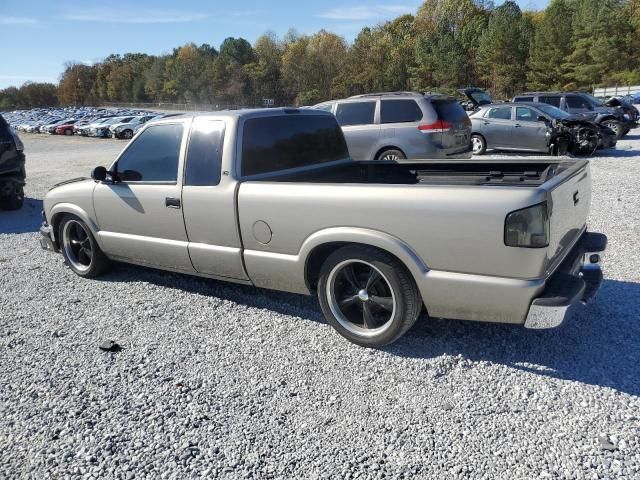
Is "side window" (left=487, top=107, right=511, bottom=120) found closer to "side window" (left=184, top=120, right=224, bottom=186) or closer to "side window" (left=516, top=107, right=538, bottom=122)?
"side window" (left=516, top=107, right=538, bottom=122)

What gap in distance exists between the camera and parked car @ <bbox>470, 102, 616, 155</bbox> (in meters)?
13.2

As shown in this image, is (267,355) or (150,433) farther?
(267,355)

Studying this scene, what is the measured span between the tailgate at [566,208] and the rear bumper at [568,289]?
0.30 ft

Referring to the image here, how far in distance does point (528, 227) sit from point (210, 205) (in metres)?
2.43

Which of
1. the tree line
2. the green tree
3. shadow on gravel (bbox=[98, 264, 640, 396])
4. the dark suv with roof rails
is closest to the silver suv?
shadow on gravel (bbox=[98, 264, 640, 396])

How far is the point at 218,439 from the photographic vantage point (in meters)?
2.81

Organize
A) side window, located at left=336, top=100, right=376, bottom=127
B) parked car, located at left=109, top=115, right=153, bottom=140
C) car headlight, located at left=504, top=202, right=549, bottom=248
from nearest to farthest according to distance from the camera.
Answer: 1. car headlight, located at left=504, top=202, right=549, bottom=248
2. side window, located at left=336, top=100, right=376, bottom=127
3. parked car, located at left=109, top=115, right=153, bottom=140

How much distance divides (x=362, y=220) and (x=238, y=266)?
4.04 feet

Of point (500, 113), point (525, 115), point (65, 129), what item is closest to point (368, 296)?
point (525, 115)

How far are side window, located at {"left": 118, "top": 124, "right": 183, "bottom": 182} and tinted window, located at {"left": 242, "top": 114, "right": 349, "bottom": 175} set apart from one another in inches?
27.7

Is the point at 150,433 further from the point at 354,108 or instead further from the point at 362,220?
the point at 354,108

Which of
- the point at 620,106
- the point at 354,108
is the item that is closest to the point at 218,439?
the point at 354,108

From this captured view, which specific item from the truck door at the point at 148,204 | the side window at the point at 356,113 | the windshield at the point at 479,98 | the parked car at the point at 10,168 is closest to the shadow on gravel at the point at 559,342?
the truck door at the point at 148,204

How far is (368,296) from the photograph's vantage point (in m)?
3.65
